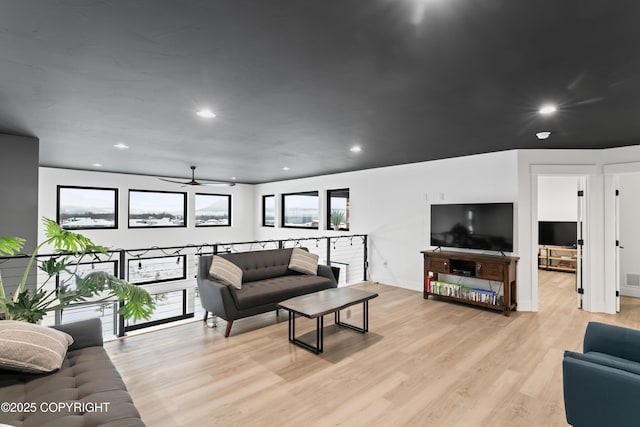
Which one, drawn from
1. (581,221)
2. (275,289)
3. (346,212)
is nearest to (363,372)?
(275,289)

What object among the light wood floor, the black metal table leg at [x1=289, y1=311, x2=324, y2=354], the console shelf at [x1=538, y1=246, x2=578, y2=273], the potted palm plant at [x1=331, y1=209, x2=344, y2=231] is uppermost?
the potted palm plant at [x1=331, y1=209, x2=344, y2=231]

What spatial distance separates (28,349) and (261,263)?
9.62ft

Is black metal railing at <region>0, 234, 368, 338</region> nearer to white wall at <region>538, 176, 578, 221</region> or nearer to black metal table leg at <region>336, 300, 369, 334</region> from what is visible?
black metal table leg at <region>336, 300, 369, 334</region>

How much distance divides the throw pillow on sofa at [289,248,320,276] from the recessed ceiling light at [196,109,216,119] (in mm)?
2515

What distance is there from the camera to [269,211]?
32.1ft

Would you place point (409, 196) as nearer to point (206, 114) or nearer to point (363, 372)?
point (363, 372)

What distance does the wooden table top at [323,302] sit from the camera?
3190 mm

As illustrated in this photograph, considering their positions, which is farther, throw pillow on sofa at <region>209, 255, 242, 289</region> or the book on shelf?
the book on shelf

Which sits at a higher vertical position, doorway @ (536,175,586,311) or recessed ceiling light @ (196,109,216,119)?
recessed ceiling light @ (196,109,216,119)

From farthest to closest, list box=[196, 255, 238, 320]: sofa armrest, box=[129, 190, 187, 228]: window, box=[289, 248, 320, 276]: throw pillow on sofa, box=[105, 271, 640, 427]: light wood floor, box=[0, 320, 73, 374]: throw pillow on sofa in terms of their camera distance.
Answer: box=[129, 190, 187, 228]: window, box=[289, 248, 320, 276]: throw pillow on sofa, box=[196, 255, 238, 320]: sofa armrest, box=[105, 271, 640, 427]: light wood floor, box=[0, 320, 73, 374]: throw pillow on sofa

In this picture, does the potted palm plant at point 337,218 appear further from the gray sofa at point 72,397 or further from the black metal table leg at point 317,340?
the gray sofa at point 72,397

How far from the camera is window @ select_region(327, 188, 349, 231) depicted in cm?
738

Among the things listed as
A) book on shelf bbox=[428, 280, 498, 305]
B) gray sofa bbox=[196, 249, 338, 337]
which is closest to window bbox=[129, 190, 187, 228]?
gray sofa bbox=[196, 249, 338, 337]

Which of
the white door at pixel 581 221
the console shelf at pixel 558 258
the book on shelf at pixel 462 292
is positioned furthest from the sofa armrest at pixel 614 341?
the console shelf at pixel 558 258
